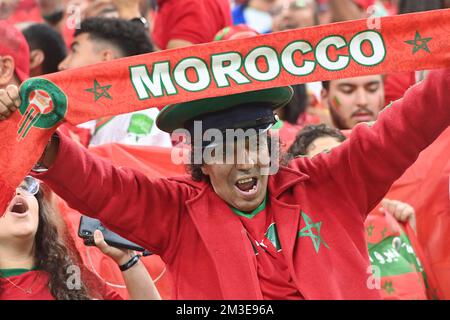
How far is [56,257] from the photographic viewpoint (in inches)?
179

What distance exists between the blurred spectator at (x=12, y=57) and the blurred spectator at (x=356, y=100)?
5.37 feet

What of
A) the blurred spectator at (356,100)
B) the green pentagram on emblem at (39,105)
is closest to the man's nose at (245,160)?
the green pentagram on emblem at (39,105)

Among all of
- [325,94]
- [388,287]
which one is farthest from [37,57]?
[388,287]

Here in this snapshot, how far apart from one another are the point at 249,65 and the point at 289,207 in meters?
0.49

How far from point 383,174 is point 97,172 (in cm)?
94

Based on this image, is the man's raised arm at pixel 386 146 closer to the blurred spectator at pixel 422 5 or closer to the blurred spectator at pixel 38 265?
the blurred spectator at pixel 38 265

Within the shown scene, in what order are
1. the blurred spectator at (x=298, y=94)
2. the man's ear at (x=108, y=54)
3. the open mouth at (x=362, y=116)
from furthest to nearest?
the blurred spectator at (x=298, y=94) → the man's ear at (x=108, y=54) → the open mouth at (x=362, y=116)

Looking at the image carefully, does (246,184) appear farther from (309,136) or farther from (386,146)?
(309,136)

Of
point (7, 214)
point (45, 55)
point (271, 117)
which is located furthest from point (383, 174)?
point (45, 55)

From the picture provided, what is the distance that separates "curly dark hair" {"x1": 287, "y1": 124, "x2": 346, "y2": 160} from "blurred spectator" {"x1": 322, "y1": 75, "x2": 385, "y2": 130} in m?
0.66

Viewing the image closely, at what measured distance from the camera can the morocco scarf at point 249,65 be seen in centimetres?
375

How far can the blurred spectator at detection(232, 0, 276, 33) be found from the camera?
896 cm

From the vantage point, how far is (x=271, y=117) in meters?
3.96

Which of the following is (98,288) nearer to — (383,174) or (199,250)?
(199,250)
